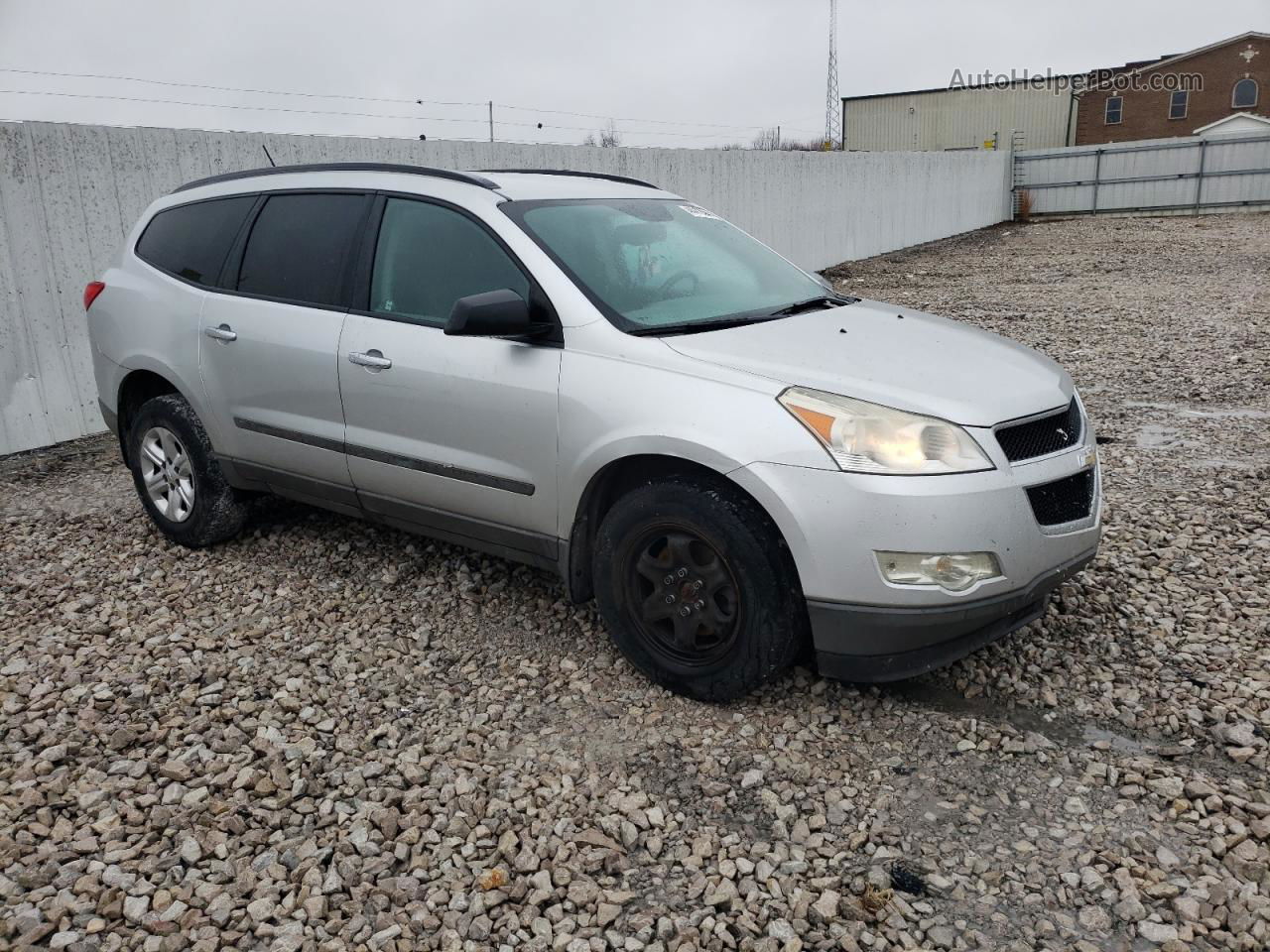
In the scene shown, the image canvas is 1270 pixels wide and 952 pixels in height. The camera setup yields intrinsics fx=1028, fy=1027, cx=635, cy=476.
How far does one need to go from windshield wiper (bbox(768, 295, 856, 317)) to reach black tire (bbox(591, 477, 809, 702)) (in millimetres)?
1044

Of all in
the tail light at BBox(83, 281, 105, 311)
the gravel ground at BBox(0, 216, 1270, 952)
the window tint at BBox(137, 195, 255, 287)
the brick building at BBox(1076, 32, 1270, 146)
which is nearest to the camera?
the gravel ground at BBox(0, 216, 1270, 952)

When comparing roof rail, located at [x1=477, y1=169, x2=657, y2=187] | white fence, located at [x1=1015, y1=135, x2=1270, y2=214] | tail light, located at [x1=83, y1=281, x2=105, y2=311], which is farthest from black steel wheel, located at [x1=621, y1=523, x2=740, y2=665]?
white fence, located at [x1=1015, y1=135, x2=1270, y2=214]

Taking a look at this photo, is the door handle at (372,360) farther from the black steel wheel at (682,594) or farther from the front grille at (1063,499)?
the front grille at (1063,499)

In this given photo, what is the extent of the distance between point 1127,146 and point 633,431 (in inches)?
1235

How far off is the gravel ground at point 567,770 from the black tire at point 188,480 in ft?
0.53

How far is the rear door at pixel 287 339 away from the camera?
4383mm

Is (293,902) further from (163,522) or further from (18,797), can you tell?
(163,522)

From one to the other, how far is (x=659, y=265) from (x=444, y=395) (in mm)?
1015

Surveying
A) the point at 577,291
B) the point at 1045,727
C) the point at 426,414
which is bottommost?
the point at 1045,727

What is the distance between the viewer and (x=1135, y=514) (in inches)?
211

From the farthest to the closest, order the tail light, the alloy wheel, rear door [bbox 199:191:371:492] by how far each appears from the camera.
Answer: the tail light < the alloy wheel < rear door [bbox 199:191:371:492]

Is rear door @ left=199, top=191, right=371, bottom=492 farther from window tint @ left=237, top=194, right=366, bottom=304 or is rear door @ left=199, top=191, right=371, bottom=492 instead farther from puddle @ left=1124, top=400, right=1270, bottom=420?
puddle @ left=1124, top=400, right=1270, bottom=420

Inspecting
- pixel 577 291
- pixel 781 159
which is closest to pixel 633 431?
pixel 577 291

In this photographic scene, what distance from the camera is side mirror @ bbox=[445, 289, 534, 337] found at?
355 cm
